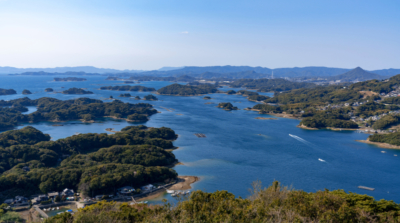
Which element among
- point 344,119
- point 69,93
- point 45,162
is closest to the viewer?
point 45,162

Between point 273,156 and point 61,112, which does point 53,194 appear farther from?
point 61,112

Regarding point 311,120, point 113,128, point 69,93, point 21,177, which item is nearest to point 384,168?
point 311,120

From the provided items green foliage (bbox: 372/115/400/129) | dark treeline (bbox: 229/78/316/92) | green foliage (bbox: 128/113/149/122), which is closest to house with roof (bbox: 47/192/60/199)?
green foliage (bbox: 128/113/149/122)

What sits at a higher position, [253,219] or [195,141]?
[253,219]

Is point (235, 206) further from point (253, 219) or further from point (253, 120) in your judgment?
point (253, 120)

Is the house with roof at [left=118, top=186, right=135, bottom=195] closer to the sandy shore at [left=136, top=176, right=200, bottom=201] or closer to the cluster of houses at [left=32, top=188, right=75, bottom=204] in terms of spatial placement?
the sandy shore at [left=136, top=176, right=200, bottom=201]

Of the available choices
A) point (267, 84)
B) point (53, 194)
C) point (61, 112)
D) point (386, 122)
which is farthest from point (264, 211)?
point (267, 84)
